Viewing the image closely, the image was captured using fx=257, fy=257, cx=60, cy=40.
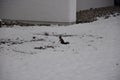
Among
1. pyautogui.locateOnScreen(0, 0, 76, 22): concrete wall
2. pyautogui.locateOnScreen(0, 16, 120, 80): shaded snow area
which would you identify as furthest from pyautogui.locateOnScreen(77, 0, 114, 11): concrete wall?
pyautogui.locateOnScreen(0, 16, 120, 80): shaded snow area

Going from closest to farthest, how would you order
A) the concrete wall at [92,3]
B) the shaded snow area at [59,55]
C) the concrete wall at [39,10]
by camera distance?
1. the shaded snow area at [59,55]
2. the concrete wall at [39,10]
3. the concrete wall at [92,3]

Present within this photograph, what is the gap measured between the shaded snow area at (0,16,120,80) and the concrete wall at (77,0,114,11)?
26.7 feet

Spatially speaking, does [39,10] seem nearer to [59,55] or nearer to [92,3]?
[59,55]

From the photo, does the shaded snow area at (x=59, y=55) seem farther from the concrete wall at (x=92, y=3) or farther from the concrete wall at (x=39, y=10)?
the concrete wall at (x=92, y=3)

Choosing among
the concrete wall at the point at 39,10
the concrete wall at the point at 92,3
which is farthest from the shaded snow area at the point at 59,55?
the concrete wall at the point at 92,3

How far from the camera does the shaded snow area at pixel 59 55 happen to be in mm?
5379

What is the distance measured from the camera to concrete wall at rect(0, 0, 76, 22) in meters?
13.0

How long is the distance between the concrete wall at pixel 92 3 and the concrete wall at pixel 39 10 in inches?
224

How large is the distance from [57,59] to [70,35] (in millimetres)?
3598

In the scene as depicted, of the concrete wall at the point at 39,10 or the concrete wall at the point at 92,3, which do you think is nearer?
the concrete wall at the point at 39,10

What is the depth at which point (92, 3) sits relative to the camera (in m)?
20.3

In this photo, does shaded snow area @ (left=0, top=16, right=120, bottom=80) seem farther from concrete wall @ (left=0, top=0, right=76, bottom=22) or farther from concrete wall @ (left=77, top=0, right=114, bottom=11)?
concrete wall @ (left=77, top=0, right=114, bottom=11)

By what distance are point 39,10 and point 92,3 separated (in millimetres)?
7914

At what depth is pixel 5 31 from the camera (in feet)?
35.2
